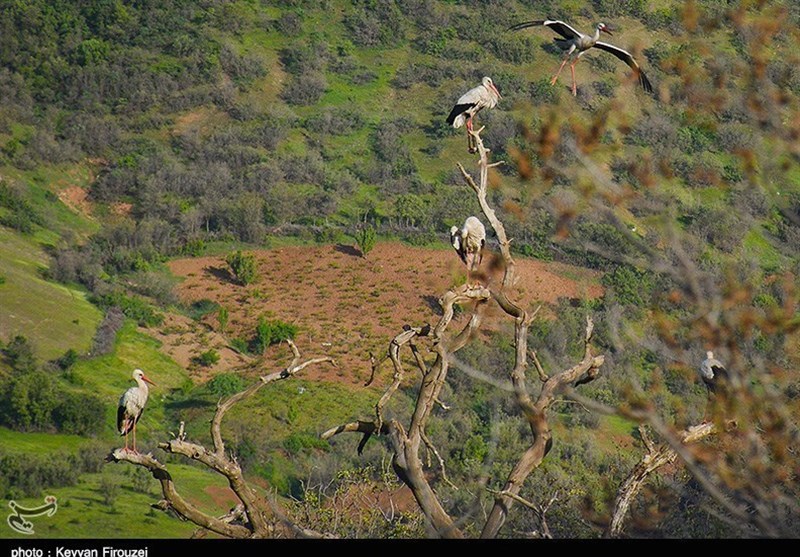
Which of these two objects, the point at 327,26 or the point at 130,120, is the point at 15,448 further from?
the point at 327,26

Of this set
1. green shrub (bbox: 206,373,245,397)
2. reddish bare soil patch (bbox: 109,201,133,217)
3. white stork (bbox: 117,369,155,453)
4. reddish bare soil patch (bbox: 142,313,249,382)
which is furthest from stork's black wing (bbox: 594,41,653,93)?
reddish bare soil patch (bbox: 109,201,133,217)

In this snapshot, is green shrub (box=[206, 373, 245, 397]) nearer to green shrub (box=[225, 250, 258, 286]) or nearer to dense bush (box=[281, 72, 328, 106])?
green shrub (box=[225, 250, 258, 286])

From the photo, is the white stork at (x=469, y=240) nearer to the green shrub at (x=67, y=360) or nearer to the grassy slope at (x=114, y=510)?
the grassy slope at (x=114, y=510)

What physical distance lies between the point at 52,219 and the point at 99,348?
1427 cm

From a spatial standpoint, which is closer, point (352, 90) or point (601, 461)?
point (601, 461)

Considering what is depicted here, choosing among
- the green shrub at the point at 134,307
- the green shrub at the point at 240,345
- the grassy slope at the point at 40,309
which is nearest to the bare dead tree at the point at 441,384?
the grassy slope at the point at 40,309

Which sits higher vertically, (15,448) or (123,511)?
(123,511)

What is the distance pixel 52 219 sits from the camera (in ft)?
174

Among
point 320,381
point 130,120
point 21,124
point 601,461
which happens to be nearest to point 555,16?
point 130,120

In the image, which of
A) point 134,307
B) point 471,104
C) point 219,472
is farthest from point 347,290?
point 219,472

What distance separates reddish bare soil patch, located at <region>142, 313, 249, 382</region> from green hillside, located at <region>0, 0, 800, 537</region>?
22cm

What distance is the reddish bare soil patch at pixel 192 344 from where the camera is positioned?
41.9 meters

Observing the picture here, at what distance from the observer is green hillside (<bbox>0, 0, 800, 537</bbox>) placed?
22641mm

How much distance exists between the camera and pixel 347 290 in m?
48.0
